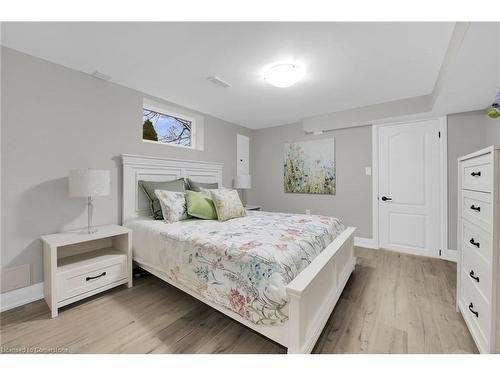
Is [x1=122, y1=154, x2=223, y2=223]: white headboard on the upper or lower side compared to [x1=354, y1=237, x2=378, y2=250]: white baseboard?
upper

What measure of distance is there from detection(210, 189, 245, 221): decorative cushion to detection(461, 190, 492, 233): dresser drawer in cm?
202

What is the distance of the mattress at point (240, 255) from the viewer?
1.26 meters

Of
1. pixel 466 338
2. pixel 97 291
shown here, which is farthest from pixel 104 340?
pixel 466 338

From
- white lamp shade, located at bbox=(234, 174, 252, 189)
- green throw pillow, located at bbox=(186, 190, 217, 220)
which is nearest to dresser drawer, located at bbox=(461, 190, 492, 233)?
green throw pillow, located at bbox=(186, 190, 217, 220)

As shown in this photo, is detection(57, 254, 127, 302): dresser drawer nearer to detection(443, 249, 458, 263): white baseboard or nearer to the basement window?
the basement window

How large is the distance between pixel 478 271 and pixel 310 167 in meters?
2.90

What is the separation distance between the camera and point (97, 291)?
1.97 m

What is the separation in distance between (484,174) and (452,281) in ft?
5.69

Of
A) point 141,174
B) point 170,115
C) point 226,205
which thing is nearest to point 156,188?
point 141,174

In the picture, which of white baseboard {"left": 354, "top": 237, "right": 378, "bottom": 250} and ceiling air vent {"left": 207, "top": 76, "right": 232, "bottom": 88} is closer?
ceiling air vent {"left": 207, "top": 76, "right": 232, "bottom": 88}

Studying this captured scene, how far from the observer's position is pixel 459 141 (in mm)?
2928

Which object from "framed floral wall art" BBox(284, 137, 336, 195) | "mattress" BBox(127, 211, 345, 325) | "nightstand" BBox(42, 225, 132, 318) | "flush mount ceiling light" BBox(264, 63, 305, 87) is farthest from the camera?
"framed floral wall art" BBox(284, 137, 336, 195)

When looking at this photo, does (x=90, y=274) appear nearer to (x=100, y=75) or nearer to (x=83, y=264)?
(x=83, y=264)

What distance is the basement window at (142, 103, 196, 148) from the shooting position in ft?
9.98
